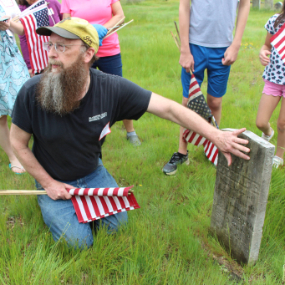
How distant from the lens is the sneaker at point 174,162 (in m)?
3.61

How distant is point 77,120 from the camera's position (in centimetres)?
249

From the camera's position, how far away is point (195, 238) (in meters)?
2.52

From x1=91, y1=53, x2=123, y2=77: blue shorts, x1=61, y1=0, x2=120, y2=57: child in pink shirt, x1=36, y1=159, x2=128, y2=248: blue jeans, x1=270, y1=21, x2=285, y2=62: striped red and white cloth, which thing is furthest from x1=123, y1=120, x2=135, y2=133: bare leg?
x1=270, y1=21, x2=285, y2=62: striped red and white cloth

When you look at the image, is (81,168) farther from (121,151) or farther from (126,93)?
(121,151)

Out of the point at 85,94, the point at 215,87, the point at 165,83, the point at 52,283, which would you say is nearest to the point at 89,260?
the point at 52,283

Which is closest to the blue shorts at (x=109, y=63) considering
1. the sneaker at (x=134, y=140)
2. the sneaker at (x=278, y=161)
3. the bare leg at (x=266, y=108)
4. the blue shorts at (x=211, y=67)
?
the sneaker at (x=134, y=140)

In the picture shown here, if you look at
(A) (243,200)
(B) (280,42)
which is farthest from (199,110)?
(A) (243,200)

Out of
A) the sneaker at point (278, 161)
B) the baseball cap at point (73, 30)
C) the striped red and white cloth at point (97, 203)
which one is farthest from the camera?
the sneaker at point (278, 161)

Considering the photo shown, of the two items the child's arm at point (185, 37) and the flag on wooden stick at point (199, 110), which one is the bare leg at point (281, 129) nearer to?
the flag on wooden stick at point (199, 110)

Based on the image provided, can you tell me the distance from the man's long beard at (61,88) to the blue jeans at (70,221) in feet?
2.61

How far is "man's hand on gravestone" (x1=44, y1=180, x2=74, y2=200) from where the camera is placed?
8.70 feet

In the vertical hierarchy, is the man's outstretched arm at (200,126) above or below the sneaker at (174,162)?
above

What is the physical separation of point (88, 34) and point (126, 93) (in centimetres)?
56

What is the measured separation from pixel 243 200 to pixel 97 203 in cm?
122
